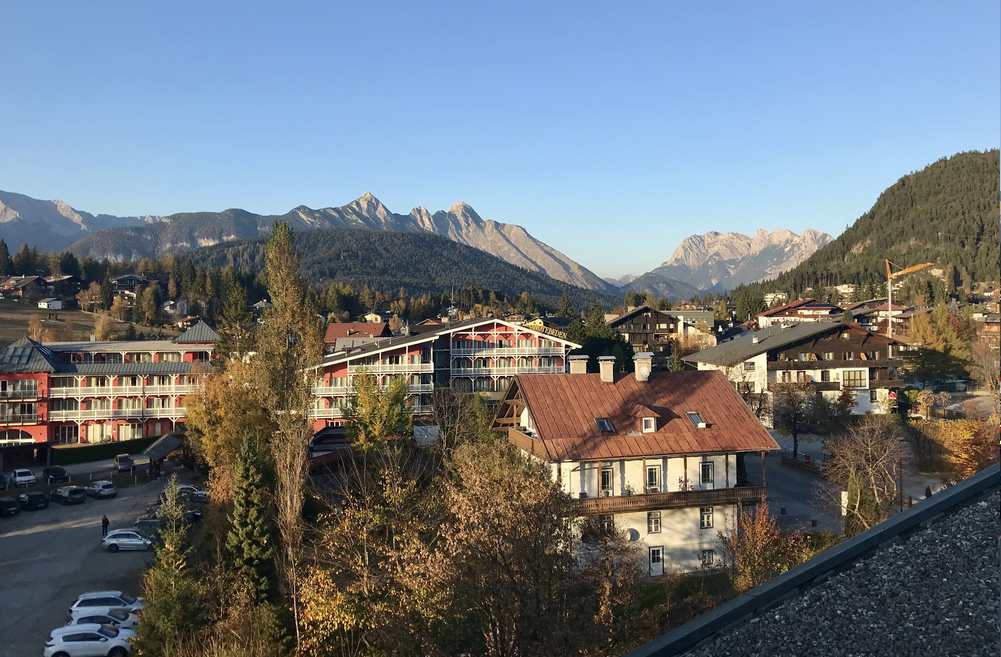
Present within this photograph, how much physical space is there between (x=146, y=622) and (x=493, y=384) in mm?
28130

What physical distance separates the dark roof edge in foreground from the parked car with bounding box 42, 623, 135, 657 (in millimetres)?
13322

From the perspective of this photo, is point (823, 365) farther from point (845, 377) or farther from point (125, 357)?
point (125, 357)

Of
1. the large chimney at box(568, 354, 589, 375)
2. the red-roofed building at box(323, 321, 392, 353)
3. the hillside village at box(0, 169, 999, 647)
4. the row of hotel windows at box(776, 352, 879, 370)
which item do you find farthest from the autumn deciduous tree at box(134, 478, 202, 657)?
the red-roofed building at box(323, 321, 392, 353)

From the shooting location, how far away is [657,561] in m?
19.6

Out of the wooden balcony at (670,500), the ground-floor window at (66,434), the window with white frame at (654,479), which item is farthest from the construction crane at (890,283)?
the ground-floor window at (66,434)

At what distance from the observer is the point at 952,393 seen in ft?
150

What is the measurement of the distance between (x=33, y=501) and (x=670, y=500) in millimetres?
23621

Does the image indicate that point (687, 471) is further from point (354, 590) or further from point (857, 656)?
point (857, 656)

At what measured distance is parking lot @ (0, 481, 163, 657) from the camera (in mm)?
17094

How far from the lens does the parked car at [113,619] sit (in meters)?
16.5

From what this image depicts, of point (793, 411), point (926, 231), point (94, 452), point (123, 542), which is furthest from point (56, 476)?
point (926, 231)

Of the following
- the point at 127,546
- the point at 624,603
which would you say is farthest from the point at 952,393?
the point at 127,546

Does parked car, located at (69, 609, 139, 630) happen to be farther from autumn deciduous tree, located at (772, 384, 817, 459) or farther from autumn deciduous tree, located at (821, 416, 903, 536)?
autumn deciduous tree, located at (772, 384, 817, 459)

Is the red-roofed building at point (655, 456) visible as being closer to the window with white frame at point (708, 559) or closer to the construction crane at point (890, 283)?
the window with white frame at point (708, 559)
